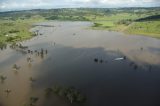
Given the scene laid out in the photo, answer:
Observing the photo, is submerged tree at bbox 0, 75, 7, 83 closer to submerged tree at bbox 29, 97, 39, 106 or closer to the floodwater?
the floodwater

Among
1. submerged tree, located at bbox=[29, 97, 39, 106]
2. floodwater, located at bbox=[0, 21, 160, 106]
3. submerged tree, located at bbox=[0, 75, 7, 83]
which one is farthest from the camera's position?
submerged tree, located at bbox=[0, 75, 7, 83]

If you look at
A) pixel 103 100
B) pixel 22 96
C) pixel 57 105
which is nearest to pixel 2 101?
pixel 22 96

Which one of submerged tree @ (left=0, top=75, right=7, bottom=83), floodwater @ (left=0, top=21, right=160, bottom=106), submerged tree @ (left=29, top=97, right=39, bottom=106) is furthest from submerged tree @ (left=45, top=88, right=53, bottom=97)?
submerged tree @ (left=0, top=75, right=7, bottom=83)

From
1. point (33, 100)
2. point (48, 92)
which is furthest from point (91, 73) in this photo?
point (33, 100)

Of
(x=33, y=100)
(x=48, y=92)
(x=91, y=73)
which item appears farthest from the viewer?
(x=91, y=73)

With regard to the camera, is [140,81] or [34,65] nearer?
[140,81]

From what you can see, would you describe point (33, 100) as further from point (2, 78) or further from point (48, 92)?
point (2, 78)

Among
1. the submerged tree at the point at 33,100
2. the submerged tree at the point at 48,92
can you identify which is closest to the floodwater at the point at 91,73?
the submerged tree at the point at 33,100

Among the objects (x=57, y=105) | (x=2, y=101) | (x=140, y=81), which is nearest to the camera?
(x=57, y=105)

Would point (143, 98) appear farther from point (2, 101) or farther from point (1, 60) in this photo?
point (1, 60)
